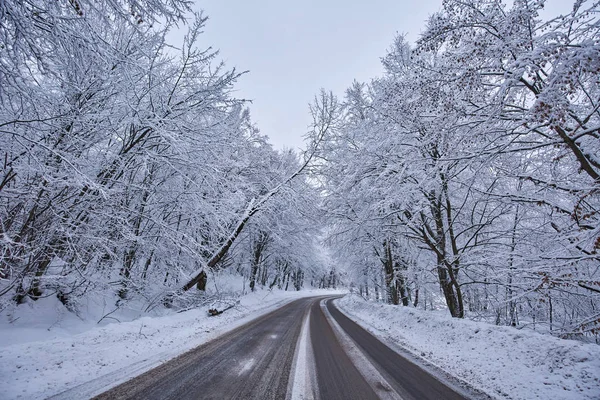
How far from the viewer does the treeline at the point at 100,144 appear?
3666 millimetres

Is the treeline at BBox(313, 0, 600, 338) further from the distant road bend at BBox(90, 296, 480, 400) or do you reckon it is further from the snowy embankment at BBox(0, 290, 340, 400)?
the snowy embankment at BBox(0, 290, 340, 400)

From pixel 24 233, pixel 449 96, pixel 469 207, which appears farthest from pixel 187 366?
pixel 469 207

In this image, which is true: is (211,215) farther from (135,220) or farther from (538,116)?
(538,116)

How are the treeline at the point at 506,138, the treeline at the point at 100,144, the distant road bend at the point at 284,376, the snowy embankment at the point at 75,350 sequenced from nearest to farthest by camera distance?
1. the snowy embankment at the point at 75,350
2. the distant road bend at the point at 284,376
3. the treeline at the point at 506,138
4. the treeline at the point at 100,144

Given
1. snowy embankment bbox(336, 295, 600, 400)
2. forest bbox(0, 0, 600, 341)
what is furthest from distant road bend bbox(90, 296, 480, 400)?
forest bbox(0, 0, 600, 341)

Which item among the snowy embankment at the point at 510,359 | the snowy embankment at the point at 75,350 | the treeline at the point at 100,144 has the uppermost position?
the treeline at the point at 100,144

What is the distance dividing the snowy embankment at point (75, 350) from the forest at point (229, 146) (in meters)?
0.64

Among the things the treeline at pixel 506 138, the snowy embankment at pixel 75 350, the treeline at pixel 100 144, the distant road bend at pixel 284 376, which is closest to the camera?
the snowy embankment at pixel 75 350

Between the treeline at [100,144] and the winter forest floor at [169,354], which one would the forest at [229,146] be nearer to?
the treeline at [100,144]

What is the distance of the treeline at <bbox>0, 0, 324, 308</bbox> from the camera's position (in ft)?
12.0

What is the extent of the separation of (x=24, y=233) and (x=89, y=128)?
7.32ft

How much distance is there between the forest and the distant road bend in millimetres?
2417

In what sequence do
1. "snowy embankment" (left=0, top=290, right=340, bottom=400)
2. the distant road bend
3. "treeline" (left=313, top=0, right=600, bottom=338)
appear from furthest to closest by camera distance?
1. "treeline" (left=313, top=0, right=600, bottom=338)
2. the distant road bend
3. "snowy embankment" (left=0, top=290, right=340, bottom=400)

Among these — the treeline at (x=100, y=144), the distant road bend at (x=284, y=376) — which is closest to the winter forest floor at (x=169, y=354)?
the distant road bend at (x=284, y=376)
